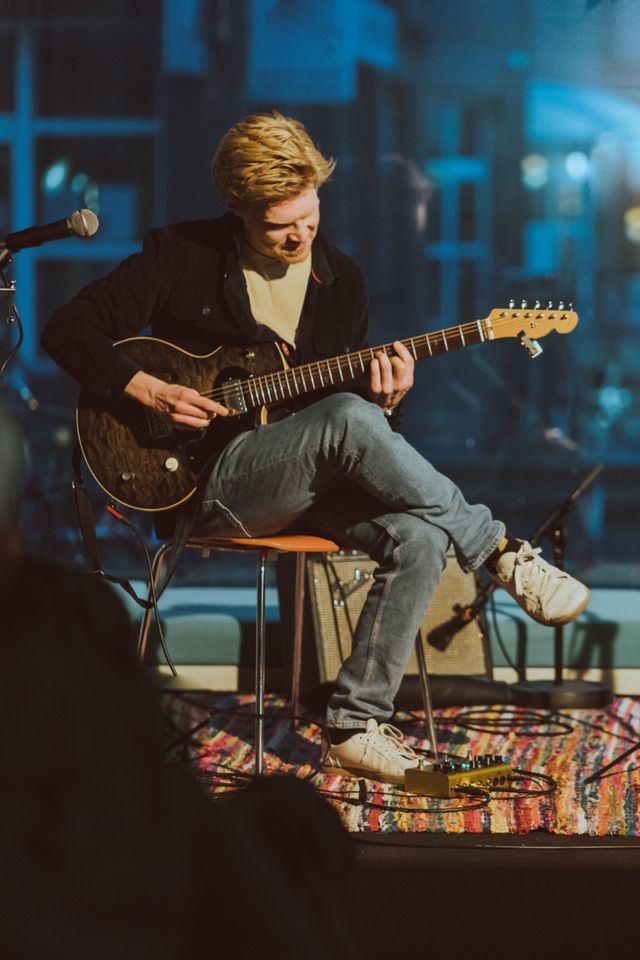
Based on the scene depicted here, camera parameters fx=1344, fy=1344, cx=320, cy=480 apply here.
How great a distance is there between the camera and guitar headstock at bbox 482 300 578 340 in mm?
2930

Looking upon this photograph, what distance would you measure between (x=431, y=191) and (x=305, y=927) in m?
4.23

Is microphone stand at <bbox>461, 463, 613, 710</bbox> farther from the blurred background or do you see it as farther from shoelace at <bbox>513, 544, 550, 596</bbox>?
the blurred background

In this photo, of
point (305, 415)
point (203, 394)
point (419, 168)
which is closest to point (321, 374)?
point (305, 415)

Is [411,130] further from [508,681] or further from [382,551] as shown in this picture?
[382,551]

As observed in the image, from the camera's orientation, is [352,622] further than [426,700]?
Yes

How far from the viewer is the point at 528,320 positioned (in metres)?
2.98

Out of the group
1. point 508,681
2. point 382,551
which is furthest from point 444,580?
point 382,551

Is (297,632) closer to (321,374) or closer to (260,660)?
(260,660)

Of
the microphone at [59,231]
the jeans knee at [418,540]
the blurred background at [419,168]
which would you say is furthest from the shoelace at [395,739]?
the blurred background at [419,168]

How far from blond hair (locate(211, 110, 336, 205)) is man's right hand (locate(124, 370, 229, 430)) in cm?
47

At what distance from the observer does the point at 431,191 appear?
4965 mm

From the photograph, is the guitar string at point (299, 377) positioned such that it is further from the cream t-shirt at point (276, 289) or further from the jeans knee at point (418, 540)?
the jeans knee at point (418, 540)

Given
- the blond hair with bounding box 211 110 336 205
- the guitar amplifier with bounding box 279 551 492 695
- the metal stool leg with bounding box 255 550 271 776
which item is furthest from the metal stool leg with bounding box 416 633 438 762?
the blond hair with bounding box 211 110 336 205

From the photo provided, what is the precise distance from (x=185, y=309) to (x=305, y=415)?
43 cm
